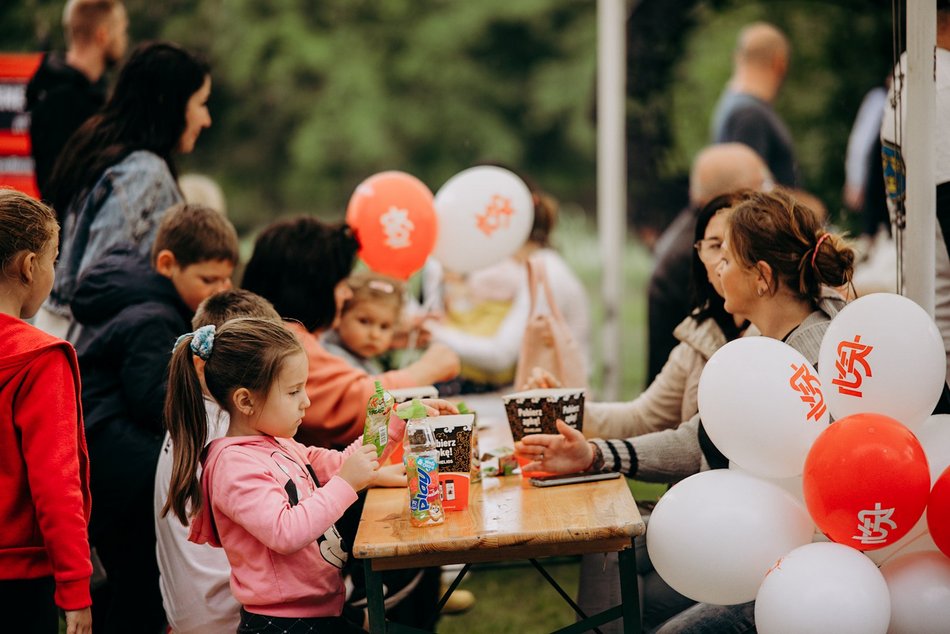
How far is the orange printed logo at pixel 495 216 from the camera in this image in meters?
4.11

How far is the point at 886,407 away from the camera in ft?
7.80

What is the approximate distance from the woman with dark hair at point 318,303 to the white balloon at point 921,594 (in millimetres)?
1540

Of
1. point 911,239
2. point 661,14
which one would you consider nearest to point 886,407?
point 911,239

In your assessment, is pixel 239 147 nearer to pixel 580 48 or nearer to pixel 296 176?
pixel 296 176

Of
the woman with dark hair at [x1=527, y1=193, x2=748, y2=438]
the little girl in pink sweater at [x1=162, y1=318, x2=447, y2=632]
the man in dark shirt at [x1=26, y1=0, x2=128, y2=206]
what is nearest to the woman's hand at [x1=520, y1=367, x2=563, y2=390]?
the woman with dark hair at [x1=527, y1=193, x2=748, y2=438]

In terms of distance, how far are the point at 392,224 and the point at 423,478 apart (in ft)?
5.40

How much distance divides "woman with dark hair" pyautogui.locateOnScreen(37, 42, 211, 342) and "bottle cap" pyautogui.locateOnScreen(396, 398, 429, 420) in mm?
1643

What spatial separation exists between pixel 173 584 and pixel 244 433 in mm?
587

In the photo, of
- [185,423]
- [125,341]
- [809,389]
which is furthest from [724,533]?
[125,341]

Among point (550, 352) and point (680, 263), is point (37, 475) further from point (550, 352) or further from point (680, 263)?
point (680, 263)

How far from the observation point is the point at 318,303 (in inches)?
134

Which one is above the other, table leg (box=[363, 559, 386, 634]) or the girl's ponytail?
the girl's ponytail

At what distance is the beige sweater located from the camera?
317 cm

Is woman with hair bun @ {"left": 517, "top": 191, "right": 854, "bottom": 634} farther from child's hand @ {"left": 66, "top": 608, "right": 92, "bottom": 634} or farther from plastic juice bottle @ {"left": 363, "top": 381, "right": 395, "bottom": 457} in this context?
child's hand @ {"left": 66, "top": 608, "right": 92, "bottom": 634}
